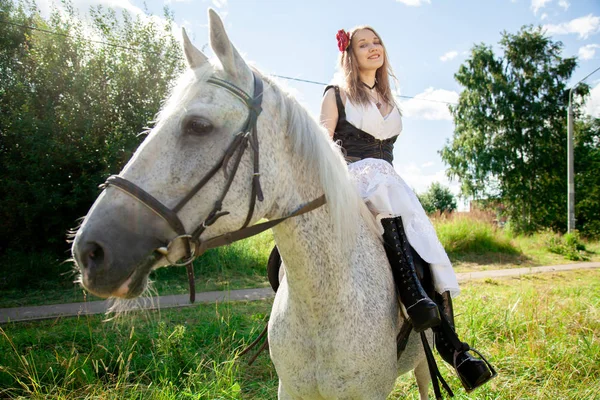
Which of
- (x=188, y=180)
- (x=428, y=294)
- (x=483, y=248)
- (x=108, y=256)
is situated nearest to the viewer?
(x=108, y=256)

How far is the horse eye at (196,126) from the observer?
4.05 feet

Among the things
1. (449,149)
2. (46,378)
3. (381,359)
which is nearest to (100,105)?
(46,378)

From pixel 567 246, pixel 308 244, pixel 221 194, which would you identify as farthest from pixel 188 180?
pixel 567 246

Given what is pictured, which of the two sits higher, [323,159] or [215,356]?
[323,159]

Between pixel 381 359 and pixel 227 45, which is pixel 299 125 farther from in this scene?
pixel 381 359

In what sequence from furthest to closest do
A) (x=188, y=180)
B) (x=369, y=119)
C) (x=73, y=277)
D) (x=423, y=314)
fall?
(x=73, y=277) → (x=369, y=119) → (x=423, y=314) → (x=188, y=180)

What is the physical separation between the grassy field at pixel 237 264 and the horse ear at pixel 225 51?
3963mm

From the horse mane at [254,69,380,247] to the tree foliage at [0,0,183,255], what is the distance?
6983 millimetres

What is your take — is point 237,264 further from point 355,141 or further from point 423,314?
point 423,314

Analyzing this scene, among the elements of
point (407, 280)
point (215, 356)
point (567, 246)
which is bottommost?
point (567, 246)

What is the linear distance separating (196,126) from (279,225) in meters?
0.52

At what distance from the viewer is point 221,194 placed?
1245 mm

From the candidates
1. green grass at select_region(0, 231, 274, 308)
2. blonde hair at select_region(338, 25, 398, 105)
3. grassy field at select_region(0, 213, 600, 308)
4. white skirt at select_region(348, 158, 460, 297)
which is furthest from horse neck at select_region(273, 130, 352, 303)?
green grass at select_region(0, 231, 274, 308)

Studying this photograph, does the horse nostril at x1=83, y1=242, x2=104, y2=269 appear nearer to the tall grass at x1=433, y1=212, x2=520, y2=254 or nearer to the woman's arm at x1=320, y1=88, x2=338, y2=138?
the woman's arm at x1=320, y1=88, x2=338, y2=138
